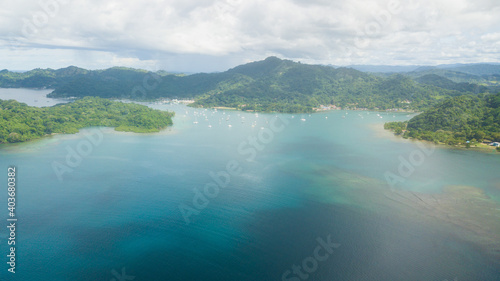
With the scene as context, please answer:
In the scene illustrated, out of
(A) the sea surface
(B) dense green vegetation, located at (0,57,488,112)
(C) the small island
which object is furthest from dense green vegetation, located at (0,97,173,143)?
(C) the small island

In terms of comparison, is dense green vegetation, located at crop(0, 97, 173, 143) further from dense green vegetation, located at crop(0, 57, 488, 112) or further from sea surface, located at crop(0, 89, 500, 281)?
dense green vegetation, located at crop(0, 57, 488, 112)

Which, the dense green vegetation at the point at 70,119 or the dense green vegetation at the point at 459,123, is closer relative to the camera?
the dense green vegetation at the point at 70,119

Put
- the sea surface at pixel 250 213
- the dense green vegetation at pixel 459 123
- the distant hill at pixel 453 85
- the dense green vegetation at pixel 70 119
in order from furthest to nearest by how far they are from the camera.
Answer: the distant hill at pixel 453 85 < the dense green vegetation at pixel 459 123 < the dense green vegetation at pixel 70 119 < the sea surface at pixel 250 213

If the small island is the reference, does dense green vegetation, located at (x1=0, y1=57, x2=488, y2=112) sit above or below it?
above

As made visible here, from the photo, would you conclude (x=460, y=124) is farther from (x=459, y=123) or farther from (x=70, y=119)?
(x=70, y=119)

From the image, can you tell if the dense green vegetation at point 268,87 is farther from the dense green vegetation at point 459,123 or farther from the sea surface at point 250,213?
the sea surface at point 250,213

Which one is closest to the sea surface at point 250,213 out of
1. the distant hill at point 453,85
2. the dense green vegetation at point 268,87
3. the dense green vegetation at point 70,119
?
the dense green vegetation at point 70,119

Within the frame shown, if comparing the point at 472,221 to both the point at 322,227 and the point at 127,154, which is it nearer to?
the point at 322,227
